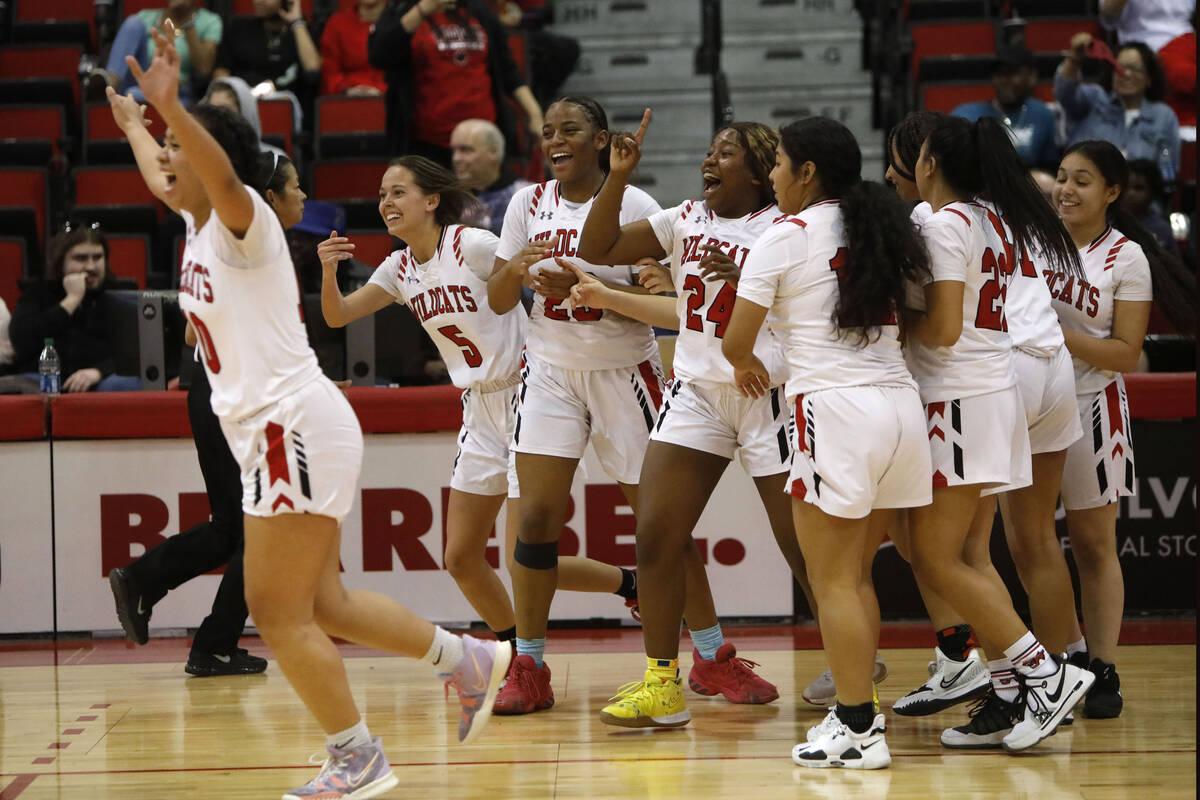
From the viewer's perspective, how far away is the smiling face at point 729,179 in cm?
443

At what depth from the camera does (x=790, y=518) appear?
14.8 feet

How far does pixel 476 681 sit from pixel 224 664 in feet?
6.26

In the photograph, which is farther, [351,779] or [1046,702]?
[1046,702]

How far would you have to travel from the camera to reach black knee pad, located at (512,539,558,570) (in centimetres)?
464

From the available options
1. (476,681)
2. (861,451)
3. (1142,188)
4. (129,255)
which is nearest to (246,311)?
(476,681)

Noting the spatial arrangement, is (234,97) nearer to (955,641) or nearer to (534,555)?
(534,555)

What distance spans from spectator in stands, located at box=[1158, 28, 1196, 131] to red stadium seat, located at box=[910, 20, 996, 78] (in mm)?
1226

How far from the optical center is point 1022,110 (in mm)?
8930

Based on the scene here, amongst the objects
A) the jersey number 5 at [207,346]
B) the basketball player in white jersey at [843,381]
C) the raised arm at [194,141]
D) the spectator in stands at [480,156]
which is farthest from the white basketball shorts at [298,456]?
the spectator in stands at [480,156]

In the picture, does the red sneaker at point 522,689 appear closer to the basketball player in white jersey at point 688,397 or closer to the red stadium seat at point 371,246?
the basketball player in white jersey at point 688,397

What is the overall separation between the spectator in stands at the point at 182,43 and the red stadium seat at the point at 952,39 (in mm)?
5154

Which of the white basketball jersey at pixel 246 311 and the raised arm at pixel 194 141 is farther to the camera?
the white basketball jersey at pixel 246 311

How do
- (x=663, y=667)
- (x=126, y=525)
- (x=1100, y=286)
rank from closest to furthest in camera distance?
1. (x=663, y=667)
2. (x=1100, y=286)
3. (x=126, y=525)

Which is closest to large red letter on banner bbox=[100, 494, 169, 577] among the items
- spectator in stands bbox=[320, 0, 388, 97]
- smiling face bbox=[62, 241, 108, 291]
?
smiling face bbox=[62, 241, 108, 291]
